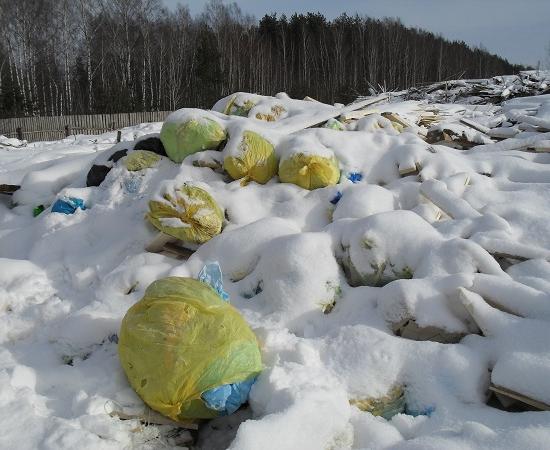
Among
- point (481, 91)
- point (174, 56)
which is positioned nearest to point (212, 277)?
point (481, 91)

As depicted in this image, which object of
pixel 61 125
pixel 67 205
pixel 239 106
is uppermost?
pixel 239 106

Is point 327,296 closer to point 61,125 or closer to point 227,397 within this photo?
point 227,397

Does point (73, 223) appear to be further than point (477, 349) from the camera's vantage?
Yes

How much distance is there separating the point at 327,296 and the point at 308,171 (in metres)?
1.49

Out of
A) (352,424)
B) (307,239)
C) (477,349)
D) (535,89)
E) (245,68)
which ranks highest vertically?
(245,68)

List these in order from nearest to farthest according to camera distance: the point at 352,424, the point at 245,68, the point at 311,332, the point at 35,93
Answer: the point at 352,424, the point at 311,332, the point at 35,93, the point at 245,68

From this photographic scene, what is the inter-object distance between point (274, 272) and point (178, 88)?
87.0 ft

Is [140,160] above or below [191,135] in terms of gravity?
below

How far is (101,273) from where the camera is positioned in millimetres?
3686

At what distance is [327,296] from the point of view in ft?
9.95

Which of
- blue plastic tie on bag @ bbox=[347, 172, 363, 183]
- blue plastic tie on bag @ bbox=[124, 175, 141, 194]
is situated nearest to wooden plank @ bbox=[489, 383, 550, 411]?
blue plastic tie on bag @ bbox=[347, 172, 363, 183]

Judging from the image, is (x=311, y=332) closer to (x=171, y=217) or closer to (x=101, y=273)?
(x=171, y=217)

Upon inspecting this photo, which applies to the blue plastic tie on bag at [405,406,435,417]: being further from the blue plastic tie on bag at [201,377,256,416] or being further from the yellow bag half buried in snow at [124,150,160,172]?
the yellow bag half buried in snow at [124,150,160,172]

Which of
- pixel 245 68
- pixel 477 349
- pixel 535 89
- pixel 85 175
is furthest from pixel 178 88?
pixel 477 349
